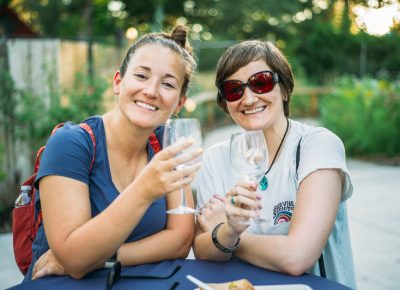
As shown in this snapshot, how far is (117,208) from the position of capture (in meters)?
1.61

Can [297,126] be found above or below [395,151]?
above

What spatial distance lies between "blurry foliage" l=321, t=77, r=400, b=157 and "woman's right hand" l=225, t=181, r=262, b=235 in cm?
906

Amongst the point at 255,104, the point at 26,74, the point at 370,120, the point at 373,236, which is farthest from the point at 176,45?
the point at 370,120

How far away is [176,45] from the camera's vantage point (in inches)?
83.9

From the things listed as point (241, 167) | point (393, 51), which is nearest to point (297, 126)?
point (241, 167)

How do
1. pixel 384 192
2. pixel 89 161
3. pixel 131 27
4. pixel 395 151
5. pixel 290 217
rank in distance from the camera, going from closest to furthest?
pixel 89 161
pixel 290 217
pixel 384 192
pixel 395 151
pixel 131 27

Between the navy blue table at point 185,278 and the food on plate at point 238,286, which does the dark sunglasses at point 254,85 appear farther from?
the food on plate at point 238,286

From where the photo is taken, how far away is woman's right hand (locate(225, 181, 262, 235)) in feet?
5.48

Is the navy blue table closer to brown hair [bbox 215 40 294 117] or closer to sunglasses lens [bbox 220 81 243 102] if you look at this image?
sunglasses lens [bbox 220 81 243 102]

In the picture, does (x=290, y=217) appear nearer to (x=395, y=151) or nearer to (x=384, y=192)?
(x=384, y=192)

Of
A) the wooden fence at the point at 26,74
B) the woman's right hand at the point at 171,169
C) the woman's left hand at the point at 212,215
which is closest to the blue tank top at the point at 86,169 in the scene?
the woman's left hand at the point at 212,215

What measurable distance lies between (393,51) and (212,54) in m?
11.4

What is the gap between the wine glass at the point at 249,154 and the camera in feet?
5.58

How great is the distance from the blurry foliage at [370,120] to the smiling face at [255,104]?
8300 mm
